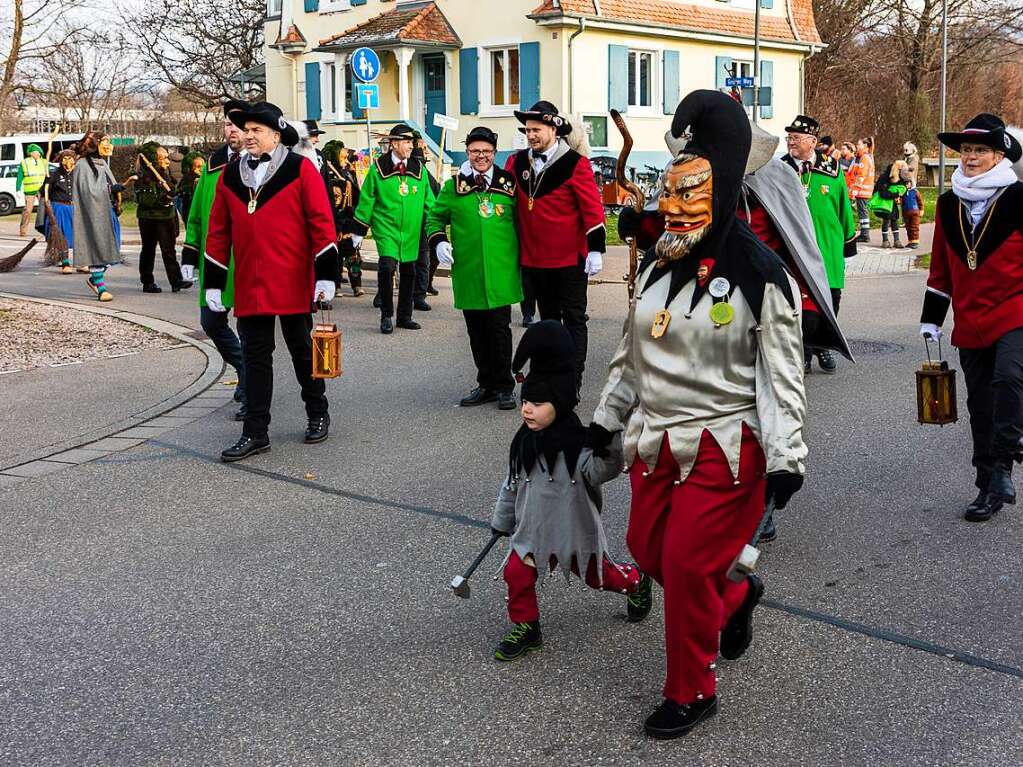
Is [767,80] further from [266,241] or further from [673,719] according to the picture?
[673,719]

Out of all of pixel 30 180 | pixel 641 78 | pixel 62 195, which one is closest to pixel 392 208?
pixel 62 195

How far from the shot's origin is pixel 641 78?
36.2 metres

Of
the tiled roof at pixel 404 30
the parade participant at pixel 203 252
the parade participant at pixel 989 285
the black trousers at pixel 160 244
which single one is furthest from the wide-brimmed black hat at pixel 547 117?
the tiled roof at pixel 404 30

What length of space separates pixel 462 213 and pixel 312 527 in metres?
3.58

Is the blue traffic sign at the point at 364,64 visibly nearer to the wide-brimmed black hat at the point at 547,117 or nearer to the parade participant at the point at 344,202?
the parade participant at the point at 344,202

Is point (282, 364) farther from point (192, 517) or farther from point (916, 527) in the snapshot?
point (916, 527)

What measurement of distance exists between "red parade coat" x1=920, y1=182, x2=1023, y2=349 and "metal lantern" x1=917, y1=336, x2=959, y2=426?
0.26m

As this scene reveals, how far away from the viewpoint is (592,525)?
179 inches

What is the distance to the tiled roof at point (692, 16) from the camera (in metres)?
33.1

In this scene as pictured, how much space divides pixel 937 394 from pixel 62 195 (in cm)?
1547

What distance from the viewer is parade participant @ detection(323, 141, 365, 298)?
15727mm

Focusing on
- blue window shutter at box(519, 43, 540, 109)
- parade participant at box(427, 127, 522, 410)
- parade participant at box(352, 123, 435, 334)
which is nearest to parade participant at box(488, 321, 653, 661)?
parade participant at box(427, 127, 522, 410)

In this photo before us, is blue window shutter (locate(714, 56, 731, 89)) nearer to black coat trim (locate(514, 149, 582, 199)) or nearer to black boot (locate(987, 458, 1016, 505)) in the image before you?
black coat trim (locate(514, 149, 582, 199))

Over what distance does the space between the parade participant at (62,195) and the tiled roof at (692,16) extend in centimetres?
1611
